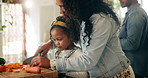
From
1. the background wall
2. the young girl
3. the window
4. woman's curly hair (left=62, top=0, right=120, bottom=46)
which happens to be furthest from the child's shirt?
the window

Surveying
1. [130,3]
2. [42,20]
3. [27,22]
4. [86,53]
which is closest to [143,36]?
[130,3]

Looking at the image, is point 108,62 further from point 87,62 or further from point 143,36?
point 143,36

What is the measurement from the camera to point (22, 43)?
6.17 metres

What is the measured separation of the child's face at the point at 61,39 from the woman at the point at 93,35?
0.14 m

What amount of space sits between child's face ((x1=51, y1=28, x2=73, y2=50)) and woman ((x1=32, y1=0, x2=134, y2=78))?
0.14 meters

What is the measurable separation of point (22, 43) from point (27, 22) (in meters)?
0.54

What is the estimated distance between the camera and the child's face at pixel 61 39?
1400 millimetres

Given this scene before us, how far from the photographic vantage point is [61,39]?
4.62 feet

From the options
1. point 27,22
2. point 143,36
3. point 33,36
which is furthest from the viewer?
point 27,22

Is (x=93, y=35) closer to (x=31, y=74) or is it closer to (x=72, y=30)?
(x=72, y=30)

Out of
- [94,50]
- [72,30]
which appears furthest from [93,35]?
[72,30]

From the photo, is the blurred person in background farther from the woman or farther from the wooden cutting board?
the wooden cutting board

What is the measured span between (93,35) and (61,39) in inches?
10.4

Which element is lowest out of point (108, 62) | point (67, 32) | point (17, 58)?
point (17, 58)
